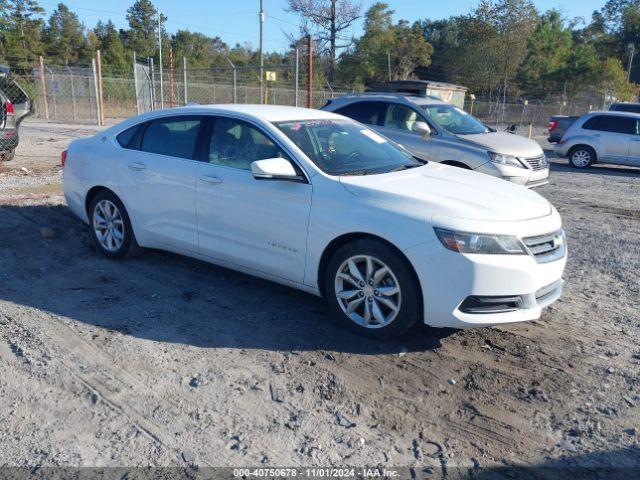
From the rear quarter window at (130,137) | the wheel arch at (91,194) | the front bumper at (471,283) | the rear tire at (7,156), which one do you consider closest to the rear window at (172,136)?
the rear quarter window at (130,137)

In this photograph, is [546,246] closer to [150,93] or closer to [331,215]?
[331,215]

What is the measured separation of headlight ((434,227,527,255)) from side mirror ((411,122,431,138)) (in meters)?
5.82

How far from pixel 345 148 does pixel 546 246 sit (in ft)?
5.98

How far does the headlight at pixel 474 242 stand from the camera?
384 centimetres

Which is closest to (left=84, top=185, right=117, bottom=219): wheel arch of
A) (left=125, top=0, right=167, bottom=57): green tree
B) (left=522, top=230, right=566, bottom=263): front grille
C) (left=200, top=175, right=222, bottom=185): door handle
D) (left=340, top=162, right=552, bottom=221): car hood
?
(left=200, top=175, right=222, bottom=185): door handle

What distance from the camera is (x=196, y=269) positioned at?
19.0ft

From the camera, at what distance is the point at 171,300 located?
496 centimetres

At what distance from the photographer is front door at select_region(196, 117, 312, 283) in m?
4.51

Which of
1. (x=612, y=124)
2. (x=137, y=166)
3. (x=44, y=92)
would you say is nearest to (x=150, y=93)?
(x=44, y=92)

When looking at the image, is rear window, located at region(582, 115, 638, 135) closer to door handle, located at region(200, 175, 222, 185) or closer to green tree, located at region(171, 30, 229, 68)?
door handle, located at region(200, 175, 222, 185)

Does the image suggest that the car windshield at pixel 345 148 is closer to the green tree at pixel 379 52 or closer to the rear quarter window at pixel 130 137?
the rear quarter window at pixel 130 137

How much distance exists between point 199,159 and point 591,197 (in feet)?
27.6

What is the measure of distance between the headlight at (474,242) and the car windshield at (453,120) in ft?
20.6

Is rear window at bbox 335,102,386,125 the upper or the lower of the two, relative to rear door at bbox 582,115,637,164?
upper
